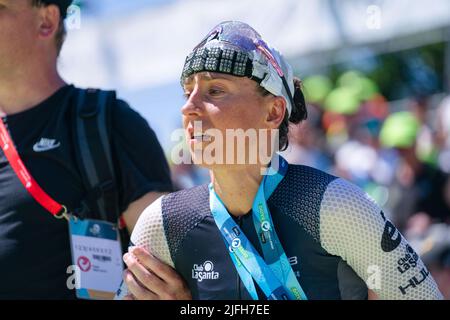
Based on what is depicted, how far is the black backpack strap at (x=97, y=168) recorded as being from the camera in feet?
11.9

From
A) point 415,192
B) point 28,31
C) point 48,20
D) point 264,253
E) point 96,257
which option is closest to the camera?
point 264,253

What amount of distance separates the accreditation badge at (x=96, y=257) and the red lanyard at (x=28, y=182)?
0.23ft

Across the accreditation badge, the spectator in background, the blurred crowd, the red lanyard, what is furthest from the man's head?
the spectator in background

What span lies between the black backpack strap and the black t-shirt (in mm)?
42

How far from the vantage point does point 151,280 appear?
3.02 m

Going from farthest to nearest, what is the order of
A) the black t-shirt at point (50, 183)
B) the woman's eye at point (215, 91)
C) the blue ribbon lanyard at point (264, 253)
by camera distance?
the black t-shirt at point (50, 183)
the woman's eye at point (215, 91)
the blue ribbon lanyard at point (264, 253)

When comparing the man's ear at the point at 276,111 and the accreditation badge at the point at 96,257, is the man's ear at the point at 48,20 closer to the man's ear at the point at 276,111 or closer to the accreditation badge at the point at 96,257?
the accreditation badge at the point at 96,257

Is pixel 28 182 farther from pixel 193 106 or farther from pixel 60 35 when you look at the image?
pixel 193 106

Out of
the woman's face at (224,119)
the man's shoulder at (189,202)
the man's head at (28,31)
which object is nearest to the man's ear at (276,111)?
the woman's face at (224,119)

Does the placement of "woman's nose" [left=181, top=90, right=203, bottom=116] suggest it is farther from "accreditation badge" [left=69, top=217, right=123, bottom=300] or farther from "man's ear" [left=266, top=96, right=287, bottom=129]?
"accreditation badge" [left=69, top=217, right=123, bottom=300]

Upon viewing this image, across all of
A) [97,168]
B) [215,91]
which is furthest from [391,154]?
[215,91]

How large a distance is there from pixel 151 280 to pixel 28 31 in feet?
4.40

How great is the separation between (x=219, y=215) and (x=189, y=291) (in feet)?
0.93

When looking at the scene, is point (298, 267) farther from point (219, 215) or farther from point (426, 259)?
point (426, 259)
